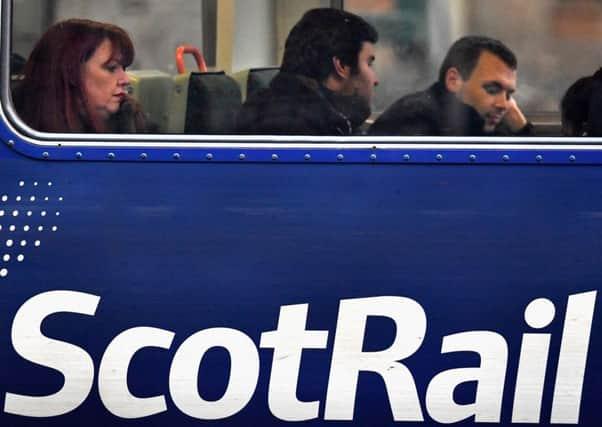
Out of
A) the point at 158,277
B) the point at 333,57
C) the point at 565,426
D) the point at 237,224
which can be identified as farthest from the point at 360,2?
the point at 565,426

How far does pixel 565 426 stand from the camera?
398 cm

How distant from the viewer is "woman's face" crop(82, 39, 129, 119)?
13.3ft

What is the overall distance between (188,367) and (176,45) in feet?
2.96

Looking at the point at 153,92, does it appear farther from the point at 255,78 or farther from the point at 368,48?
the point at 368,48

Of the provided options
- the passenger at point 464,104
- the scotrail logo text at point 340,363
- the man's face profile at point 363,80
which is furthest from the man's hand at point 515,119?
the scotrail logo text at point 340,363

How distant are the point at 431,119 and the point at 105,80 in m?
0.93

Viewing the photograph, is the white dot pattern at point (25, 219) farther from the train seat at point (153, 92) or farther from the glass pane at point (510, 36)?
the glass pane at point (510, 36)

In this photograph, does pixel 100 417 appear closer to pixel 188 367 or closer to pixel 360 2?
pixel 188 367

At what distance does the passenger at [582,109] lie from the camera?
3992mm

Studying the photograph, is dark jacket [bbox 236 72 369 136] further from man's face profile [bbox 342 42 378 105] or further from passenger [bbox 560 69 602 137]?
passenger [bbox 560 69 602 137]

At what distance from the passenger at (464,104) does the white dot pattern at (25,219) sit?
921 millimetres

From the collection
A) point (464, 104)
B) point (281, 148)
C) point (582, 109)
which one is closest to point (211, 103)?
point (281, 148)

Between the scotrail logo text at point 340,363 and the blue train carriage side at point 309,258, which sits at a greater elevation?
the blue train carriage side at point 309,258

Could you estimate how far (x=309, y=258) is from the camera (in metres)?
3.94
